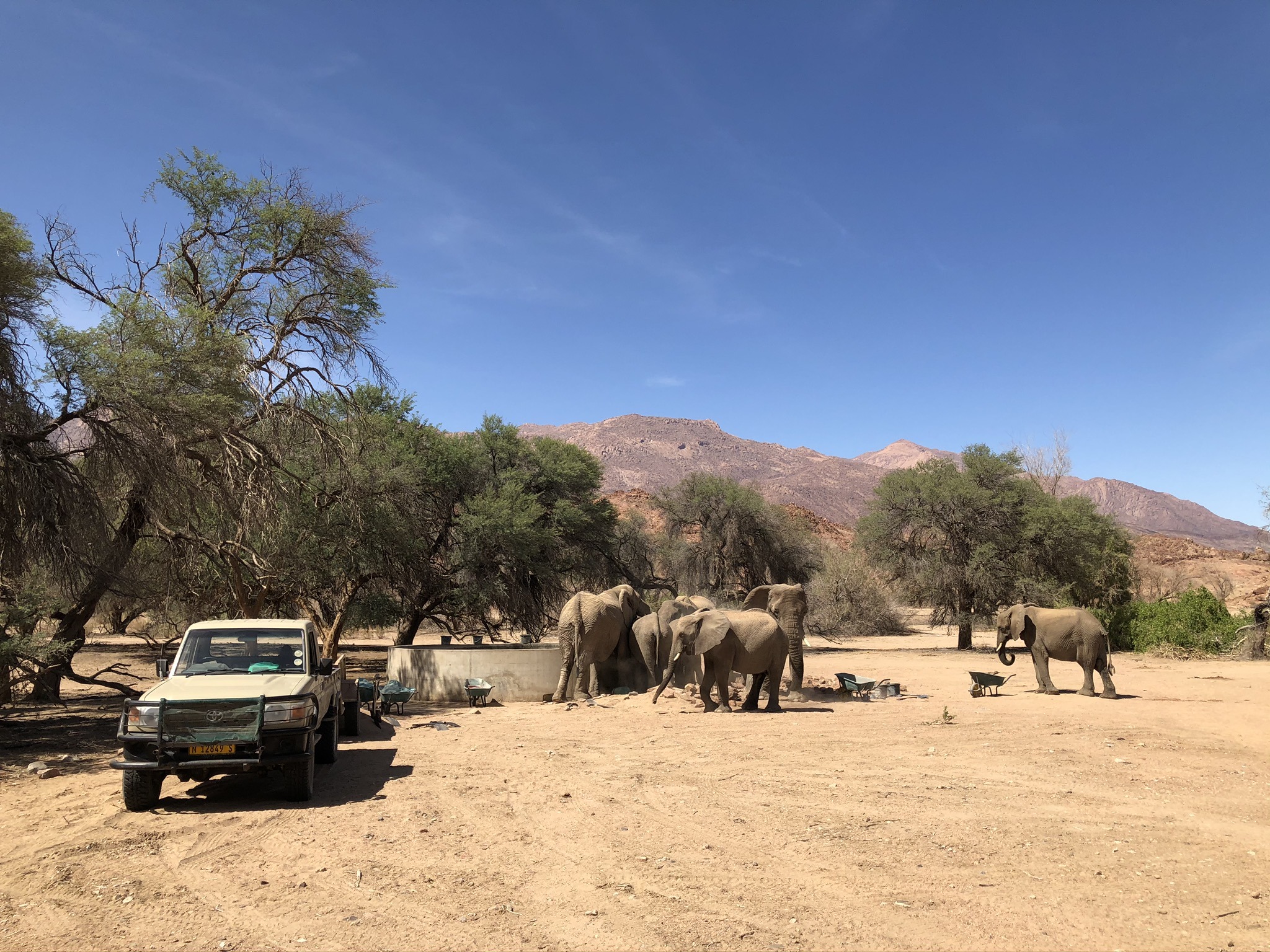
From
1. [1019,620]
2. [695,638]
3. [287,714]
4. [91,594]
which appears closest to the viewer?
[287,714]

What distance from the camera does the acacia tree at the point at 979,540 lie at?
33375mm

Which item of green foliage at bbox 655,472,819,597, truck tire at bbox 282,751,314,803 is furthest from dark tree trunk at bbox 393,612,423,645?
truck tire at bbox 282,751,314,803

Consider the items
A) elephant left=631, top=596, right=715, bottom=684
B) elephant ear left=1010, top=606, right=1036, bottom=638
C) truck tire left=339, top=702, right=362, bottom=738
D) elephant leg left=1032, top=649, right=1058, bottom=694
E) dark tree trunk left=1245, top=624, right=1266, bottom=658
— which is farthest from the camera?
dark tree trunk left=1245, top=624, right=1266, bottom=658

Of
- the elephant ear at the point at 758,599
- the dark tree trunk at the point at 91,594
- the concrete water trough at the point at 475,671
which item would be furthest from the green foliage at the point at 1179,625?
the dark tree trunk at the point at 91,594

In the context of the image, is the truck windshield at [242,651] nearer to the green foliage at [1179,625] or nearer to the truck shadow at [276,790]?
the truck shadow at [276,790]

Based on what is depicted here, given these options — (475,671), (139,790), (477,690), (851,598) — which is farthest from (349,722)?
(851,598)

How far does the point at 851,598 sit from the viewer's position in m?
43.4

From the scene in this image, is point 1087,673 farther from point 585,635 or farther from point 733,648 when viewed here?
point 585,635

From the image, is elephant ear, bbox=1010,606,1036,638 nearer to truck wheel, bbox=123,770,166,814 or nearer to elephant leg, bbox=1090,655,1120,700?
elephant leg, bbox=1090,655,1120,700

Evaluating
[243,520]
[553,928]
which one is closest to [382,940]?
[553,928]

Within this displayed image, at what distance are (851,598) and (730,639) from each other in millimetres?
30369

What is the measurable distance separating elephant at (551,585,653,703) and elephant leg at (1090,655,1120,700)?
10109 millimetres

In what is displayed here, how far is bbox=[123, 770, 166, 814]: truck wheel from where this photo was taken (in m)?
7.87

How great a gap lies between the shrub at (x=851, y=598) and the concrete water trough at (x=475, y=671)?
24.4 m
